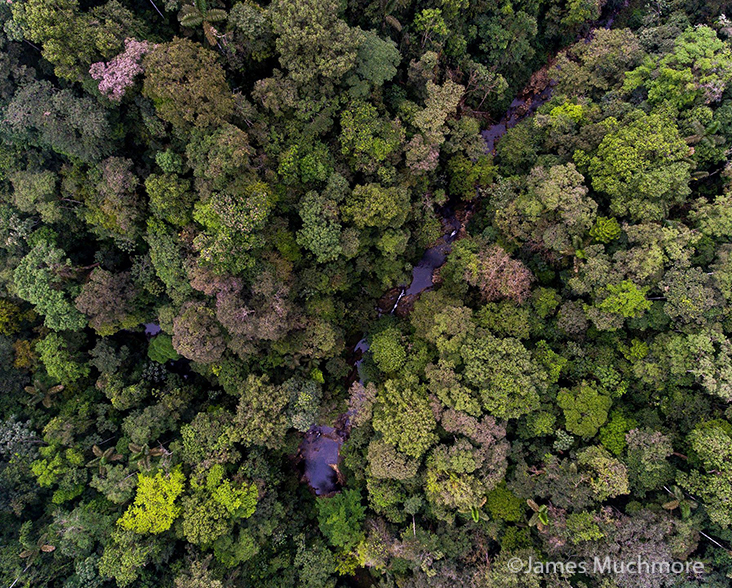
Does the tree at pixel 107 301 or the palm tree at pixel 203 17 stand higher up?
the palm tree at pixel 203 17

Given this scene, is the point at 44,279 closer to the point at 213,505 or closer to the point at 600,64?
the point at 213,505

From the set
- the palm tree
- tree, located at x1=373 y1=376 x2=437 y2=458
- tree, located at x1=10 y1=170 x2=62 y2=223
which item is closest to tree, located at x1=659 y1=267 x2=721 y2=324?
tree, located at x1=373 y1=376 x2=437 y2=458

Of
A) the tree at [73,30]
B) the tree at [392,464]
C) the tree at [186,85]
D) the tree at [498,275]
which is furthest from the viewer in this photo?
the tree at [498,275]

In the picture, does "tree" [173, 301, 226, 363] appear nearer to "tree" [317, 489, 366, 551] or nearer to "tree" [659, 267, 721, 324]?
"tree" [317, 489, 366, 551]

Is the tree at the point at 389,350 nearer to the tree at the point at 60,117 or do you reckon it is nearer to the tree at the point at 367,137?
the tree at the point at 367,137

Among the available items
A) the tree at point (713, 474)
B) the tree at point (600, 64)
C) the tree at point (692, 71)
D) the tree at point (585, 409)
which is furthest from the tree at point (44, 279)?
the tree at point (713, 474)

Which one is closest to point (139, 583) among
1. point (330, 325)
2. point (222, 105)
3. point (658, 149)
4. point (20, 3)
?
point (330, 325)
